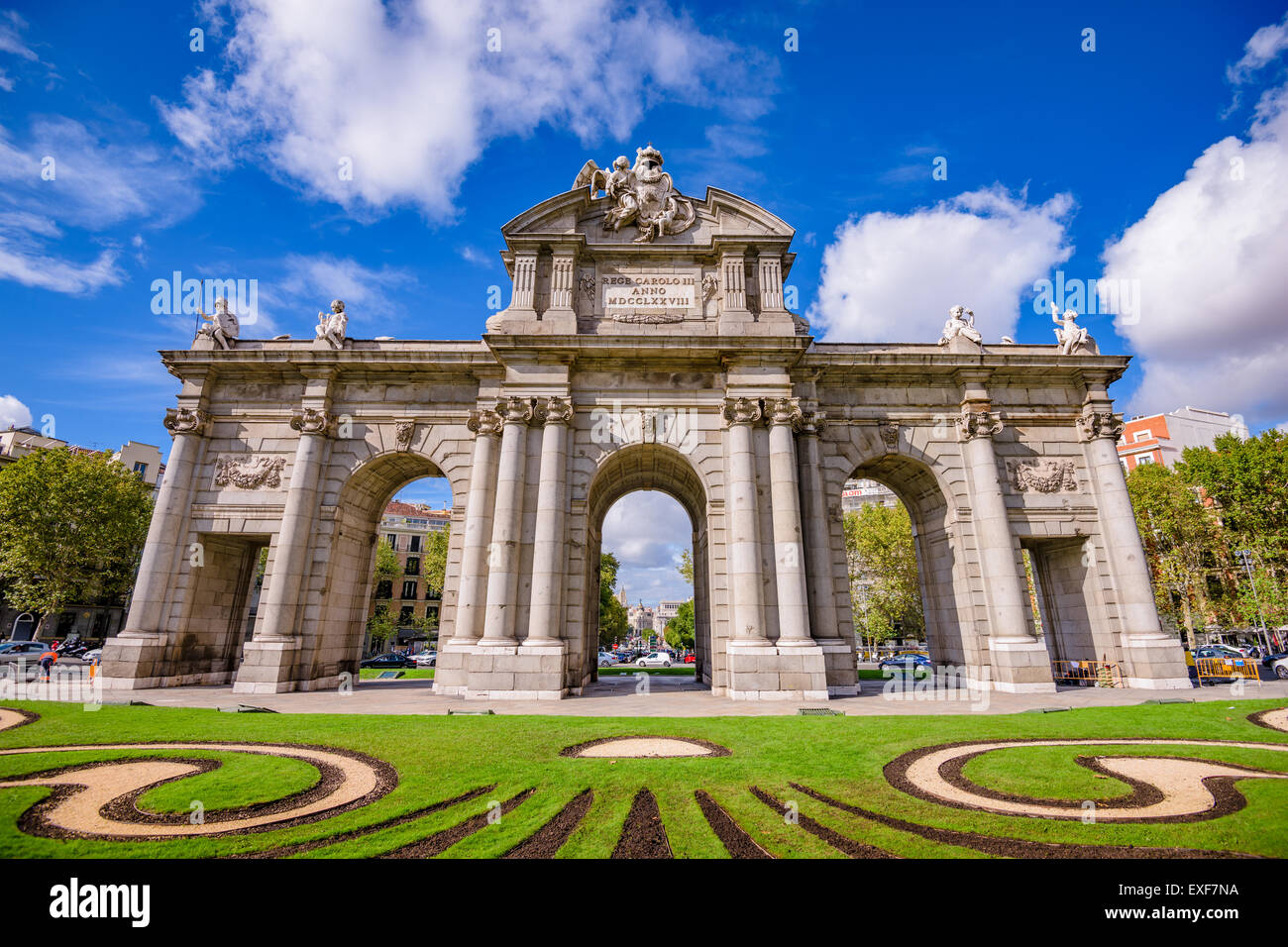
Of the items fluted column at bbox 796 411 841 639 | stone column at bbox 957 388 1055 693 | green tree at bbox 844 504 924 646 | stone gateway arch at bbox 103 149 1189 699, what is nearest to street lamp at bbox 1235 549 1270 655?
green tree at bbox 844 504 924 646

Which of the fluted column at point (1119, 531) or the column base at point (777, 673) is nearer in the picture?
the column base at point (777, 673)

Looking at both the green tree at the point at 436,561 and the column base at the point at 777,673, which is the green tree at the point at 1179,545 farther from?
the green tree at the point at 436,561

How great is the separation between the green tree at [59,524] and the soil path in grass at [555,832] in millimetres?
51501

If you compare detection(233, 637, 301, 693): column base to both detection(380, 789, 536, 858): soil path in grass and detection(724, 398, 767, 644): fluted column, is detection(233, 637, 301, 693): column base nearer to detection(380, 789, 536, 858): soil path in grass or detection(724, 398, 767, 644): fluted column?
detection(724, 398, 767, 644): fluted column

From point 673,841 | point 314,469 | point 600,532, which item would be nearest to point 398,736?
point 673,841

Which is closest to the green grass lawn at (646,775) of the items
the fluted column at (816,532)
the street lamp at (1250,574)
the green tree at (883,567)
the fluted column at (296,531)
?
the fluted column at (296,531)

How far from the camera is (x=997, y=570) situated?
21.6 metres

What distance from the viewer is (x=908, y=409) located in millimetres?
23719

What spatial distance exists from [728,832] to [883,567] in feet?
151

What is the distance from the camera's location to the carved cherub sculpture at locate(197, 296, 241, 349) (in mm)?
23797

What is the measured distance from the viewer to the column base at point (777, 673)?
18422 mm

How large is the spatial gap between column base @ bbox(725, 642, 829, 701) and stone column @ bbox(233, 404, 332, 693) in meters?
15.6

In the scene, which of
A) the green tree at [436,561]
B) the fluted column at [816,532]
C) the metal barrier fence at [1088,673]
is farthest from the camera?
the green tree at [436,561]
